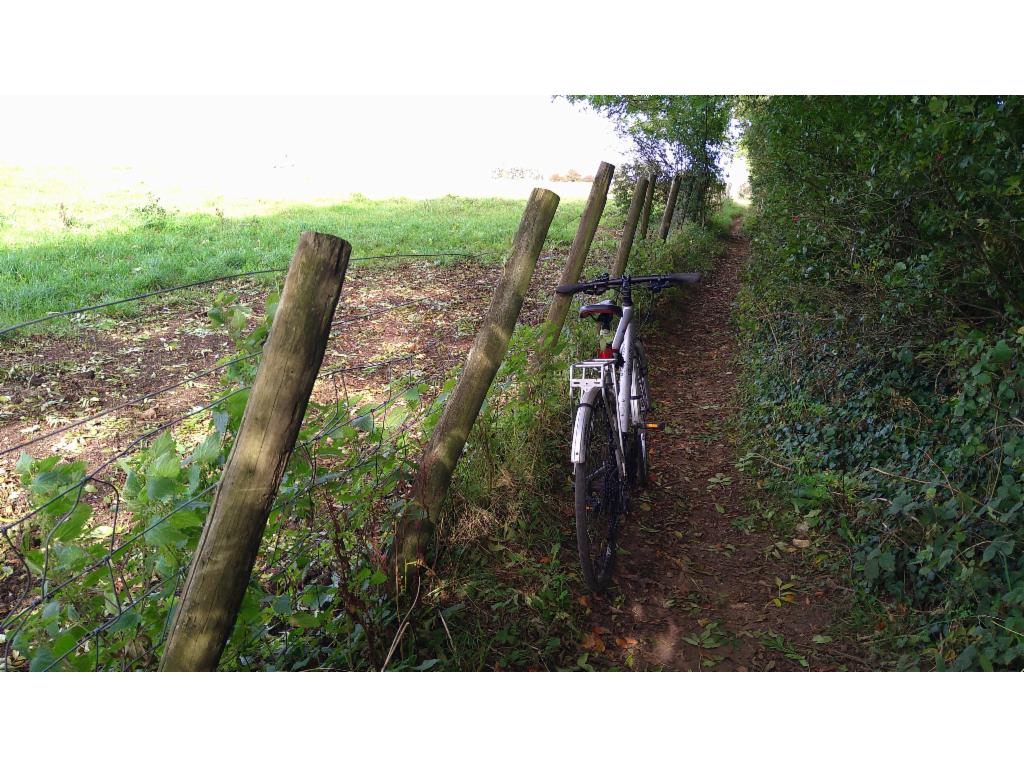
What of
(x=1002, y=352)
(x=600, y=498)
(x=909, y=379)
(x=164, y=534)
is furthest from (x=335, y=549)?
(x=909, y=379)

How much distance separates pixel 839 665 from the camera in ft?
10.2

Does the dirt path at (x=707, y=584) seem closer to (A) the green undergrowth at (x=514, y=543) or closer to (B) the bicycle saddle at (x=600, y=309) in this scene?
(A) the green undergrowth at (x=514, y=543)

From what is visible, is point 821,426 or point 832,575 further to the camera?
point 821,426

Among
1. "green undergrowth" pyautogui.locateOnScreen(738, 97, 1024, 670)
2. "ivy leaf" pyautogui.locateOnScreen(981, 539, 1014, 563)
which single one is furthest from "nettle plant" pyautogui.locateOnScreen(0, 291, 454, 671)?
"ivy leaf" pyautogui.locateOnScreen(981, 539, 1014, 563)

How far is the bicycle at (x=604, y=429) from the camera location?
3213 mm

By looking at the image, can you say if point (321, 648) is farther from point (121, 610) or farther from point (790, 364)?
point (790, 364)

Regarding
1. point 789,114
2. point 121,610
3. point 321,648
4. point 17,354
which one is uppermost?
point 789,114

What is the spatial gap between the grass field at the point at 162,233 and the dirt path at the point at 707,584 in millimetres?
3571

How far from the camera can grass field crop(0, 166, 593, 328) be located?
29.7 feet

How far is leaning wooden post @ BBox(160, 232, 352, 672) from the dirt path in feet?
6.23

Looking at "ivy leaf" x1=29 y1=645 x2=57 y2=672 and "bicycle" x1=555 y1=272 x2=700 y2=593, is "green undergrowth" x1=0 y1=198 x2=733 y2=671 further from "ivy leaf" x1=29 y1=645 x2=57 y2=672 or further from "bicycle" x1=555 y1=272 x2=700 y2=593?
"bicycle" x1=555 y1=272 x2=700 y2=593

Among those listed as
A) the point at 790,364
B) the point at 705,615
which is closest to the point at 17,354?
the point at 705,615

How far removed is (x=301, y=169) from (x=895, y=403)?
18371mm

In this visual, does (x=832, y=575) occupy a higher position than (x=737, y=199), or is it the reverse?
(x=737, y=199)
